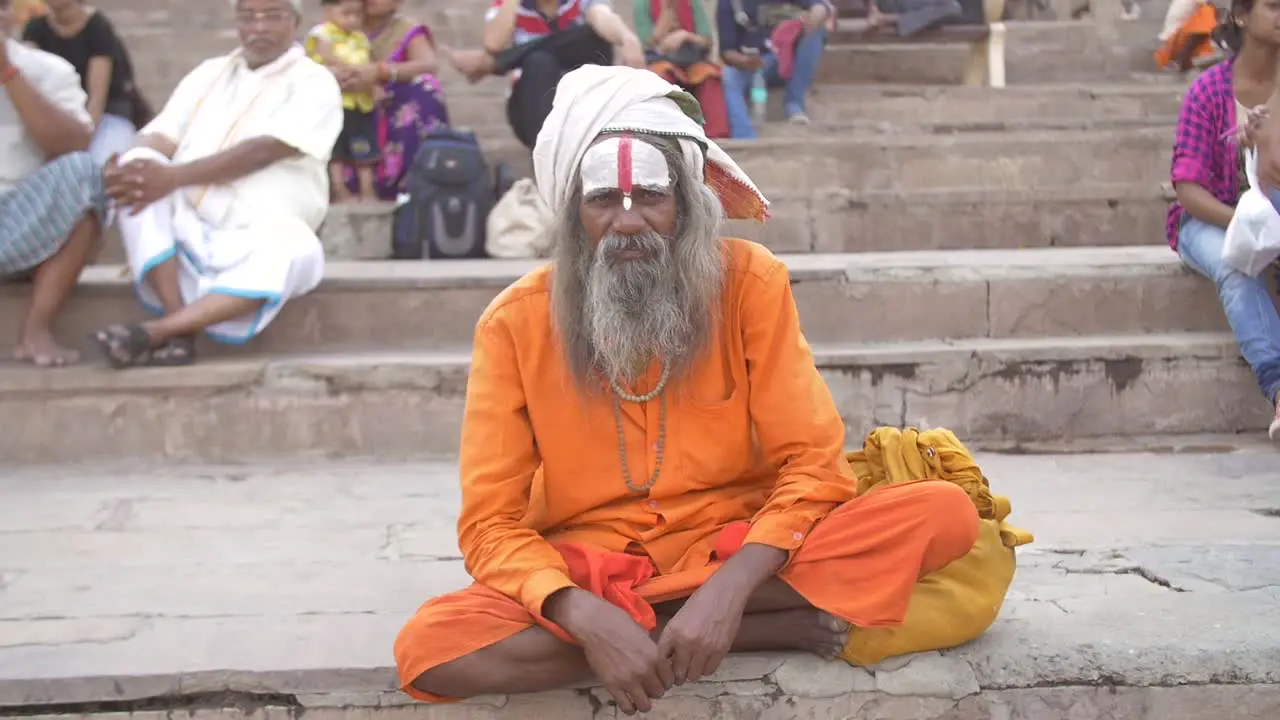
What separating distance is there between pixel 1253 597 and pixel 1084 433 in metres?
1.78

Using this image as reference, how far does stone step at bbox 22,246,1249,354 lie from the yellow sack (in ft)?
7.07

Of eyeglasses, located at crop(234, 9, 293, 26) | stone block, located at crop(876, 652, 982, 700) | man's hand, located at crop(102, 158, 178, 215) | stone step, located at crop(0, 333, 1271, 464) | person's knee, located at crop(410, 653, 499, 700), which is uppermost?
eyeglasses, located at crop(234, 9, 293, 26)

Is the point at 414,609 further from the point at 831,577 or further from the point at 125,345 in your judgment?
the point at 125,345

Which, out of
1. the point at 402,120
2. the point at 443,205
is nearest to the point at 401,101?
the point at 402,120

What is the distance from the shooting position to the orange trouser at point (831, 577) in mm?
2477

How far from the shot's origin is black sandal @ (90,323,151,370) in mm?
4637

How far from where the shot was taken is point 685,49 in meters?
6.67

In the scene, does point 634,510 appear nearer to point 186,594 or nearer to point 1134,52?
point 186,594

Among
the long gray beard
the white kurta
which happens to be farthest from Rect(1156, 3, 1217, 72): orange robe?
the long gray beard

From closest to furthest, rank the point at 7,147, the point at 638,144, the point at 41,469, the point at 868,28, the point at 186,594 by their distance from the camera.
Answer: the point at 638,144
the point at 186,594
the point at 41,469
the point at 7,147
the point at 868,28

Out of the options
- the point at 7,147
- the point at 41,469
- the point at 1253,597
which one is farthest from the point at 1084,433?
the point at 7,147

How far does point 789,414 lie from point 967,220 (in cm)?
363

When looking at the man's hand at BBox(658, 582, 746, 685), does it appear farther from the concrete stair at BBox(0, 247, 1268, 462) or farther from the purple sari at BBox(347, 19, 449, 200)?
the purple sari at BBox(347, 19, 449, 200)

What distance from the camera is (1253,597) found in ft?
9.83
